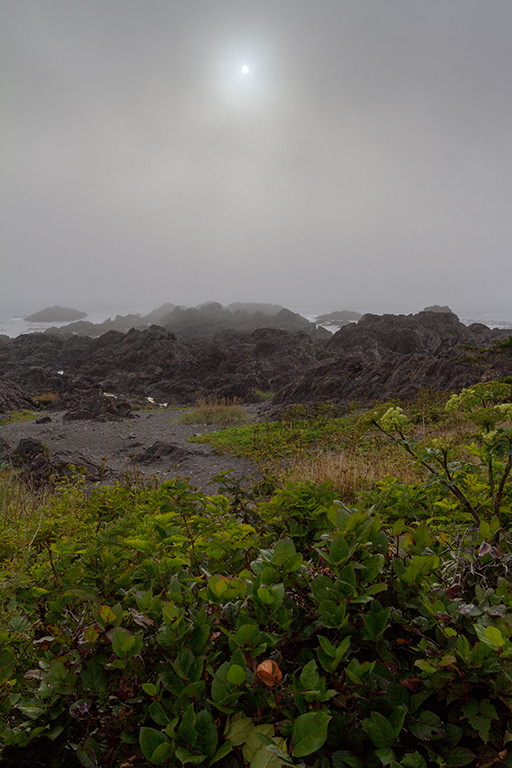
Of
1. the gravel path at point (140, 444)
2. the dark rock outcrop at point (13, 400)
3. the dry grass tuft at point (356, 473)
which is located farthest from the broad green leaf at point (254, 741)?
the dark rock outcrop at point (13, 400)

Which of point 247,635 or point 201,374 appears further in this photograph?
point 201,374

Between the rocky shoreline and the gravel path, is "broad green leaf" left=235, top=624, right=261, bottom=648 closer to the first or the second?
the gravel path

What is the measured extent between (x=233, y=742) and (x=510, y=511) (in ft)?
5.24

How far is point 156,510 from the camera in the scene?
6.53 feet

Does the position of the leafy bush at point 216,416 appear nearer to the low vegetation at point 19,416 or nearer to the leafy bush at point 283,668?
the low vegetation at point 19,416

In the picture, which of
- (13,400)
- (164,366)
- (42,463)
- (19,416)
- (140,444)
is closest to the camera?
(42,463)

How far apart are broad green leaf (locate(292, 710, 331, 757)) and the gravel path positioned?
6851 millimetres

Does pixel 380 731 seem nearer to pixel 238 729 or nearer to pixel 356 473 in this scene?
pixel 238 729

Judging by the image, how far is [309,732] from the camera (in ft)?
2.29

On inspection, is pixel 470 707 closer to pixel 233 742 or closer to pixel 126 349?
pixel 233 742

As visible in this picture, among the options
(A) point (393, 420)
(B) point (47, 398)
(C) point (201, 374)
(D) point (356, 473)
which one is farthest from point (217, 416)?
(A) point (393, 420)

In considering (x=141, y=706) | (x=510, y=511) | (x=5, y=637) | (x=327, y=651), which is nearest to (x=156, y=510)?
(x=5, y=637)

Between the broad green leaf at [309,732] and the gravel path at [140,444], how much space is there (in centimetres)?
685

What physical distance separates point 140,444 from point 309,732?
1436cm
